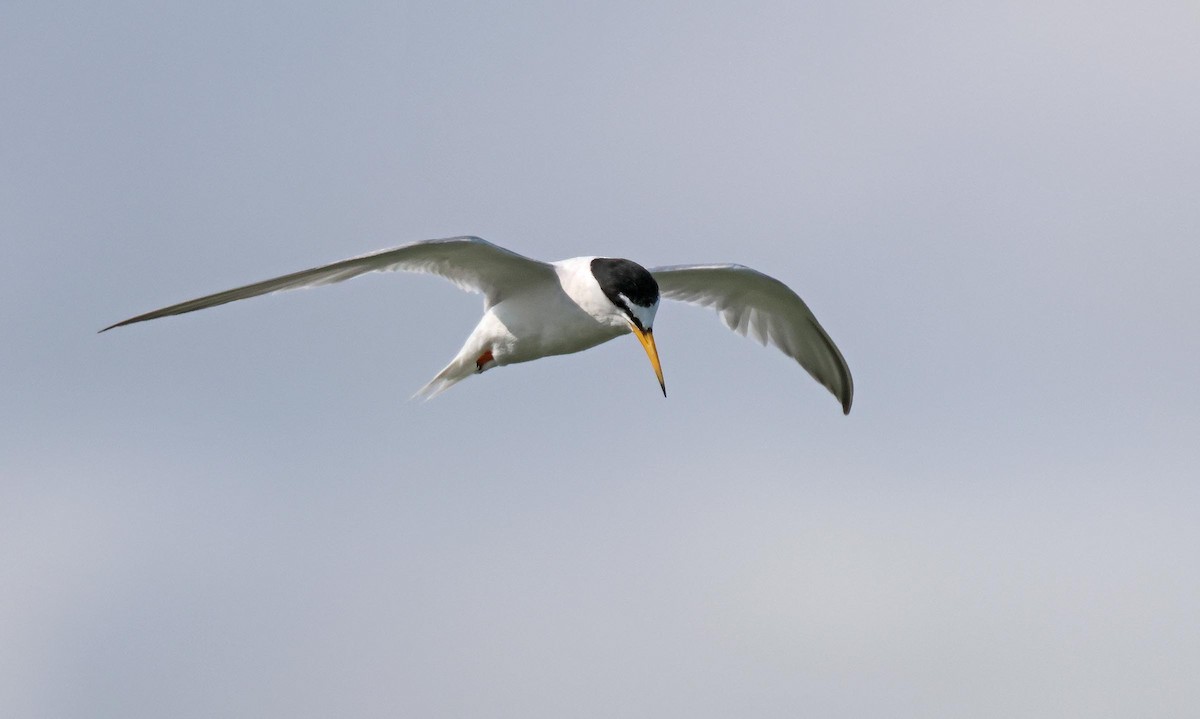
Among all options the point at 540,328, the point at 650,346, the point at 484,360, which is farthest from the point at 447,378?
the point at 650,346

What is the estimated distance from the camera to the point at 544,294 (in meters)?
11.0

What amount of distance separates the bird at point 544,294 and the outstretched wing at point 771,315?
0.06 ft

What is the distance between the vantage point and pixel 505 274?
36.6ft

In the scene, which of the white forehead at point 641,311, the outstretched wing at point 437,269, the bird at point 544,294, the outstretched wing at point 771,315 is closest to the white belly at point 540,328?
the bird at point 544,294

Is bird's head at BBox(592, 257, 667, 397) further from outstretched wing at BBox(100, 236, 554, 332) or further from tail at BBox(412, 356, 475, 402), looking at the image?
tail at BBox(412, 356, 475, 402)

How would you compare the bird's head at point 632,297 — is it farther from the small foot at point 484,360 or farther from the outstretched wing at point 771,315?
the outstretched wing at point 771,315

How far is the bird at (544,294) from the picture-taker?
10.2 meters

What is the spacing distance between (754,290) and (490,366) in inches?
111

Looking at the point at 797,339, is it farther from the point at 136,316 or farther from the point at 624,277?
the point at 136,316

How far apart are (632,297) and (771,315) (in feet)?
12.0

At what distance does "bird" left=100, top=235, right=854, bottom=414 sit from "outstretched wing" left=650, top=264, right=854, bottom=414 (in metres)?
0.02

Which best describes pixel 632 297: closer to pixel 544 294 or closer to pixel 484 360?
pixel 544 294

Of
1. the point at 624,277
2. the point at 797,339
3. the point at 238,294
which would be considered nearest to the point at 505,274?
the point at 624,277

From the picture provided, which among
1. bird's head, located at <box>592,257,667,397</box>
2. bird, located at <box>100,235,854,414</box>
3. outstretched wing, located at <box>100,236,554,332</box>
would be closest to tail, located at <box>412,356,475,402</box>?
bird, located at <box>100,235,854,414</box>
